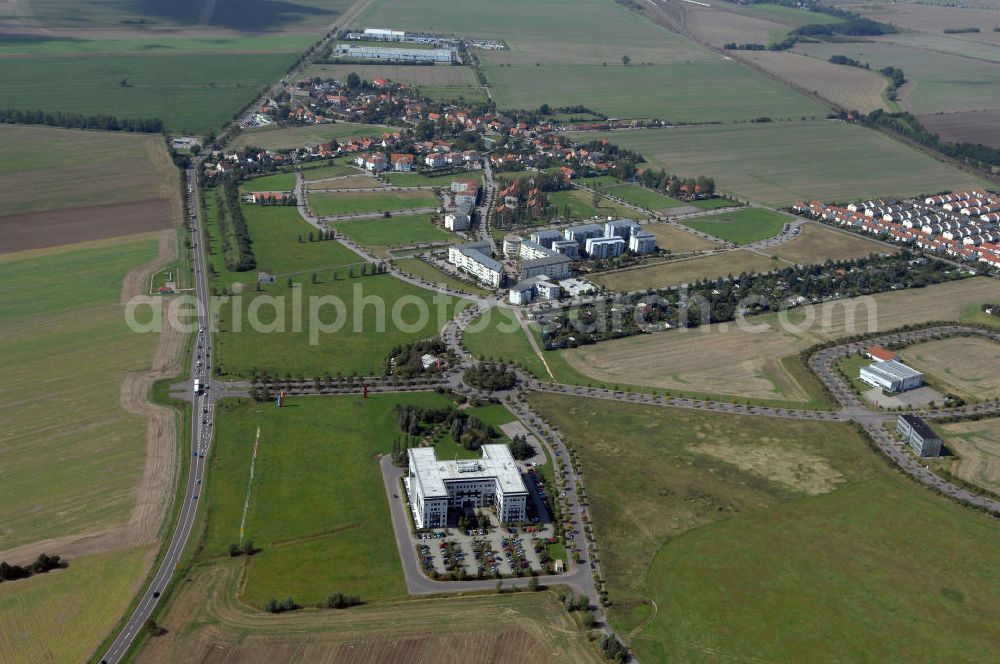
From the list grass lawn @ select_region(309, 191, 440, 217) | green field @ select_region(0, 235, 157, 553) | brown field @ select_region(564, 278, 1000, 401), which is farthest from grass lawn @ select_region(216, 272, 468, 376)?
grass lawn @ select_region(309, 191, 440, 217)

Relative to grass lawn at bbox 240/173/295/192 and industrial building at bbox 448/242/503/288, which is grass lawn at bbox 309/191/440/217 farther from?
industrial building at bbox 448/242/503/288

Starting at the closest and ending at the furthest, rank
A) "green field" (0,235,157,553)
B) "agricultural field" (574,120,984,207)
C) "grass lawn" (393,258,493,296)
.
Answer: "green field" (0,235,157,553) < "grass lawn" (393,258,493,296) < "agricultural field" (574,120,984,207)

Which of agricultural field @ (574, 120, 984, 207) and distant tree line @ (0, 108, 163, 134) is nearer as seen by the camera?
agricultural field @ (574, 120, 984, 207)

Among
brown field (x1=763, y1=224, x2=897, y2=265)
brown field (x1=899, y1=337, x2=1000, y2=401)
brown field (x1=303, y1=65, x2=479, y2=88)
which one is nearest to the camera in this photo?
brown field (x1=899, y1=337, x2=1000, y2=401)

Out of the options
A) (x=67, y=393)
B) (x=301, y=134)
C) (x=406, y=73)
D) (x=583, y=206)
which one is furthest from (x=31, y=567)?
(x=406, y=73)

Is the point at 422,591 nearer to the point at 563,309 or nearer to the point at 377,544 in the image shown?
the point at 377,544

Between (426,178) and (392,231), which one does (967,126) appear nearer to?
(426,178)

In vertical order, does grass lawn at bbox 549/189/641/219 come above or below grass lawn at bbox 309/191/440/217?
below

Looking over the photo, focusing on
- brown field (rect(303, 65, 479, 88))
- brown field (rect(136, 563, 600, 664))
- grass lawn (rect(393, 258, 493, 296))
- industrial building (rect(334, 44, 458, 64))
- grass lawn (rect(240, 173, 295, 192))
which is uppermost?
industrial building (rect(334, 44, 458, 64))
